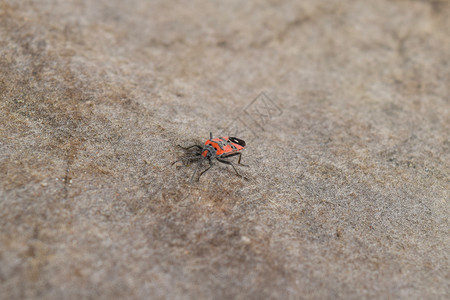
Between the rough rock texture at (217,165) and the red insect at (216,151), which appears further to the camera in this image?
the red insect at (216,151)

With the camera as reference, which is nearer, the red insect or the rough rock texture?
the rough rock texture

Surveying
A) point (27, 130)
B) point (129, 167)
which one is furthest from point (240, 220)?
point (27, 130)

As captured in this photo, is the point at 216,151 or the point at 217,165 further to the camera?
the point at 217,165

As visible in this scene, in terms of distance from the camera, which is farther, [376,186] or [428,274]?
[376,186]

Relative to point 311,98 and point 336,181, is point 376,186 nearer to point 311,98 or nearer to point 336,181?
point 336,181

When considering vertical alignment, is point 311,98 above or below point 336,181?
above

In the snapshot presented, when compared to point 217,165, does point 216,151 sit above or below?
above

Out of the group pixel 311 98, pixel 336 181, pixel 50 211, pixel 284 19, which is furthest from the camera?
pixel 284 19

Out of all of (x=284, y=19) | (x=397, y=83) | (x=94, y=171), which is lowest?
(x=94, y=171)
